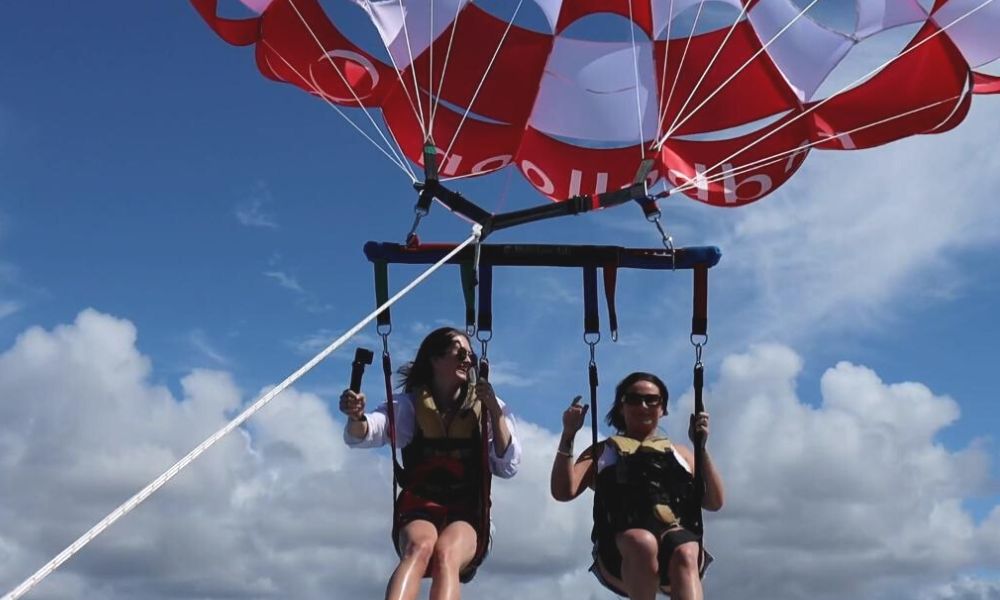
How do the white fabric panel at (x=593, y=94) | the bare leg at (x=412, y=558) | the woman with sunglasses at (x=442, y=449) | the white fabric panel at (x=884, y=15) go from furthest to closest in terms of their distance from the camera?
the white fabric panel at (x=593, y=94)
the white fabric panel at (x=884, y=15)
the woman with sunglasses at (x=442, y=449)
the bare leg at (x=412, y=558)

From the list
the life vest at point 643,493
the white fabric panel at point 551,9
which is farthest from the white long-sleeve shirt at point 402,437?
the white fabric panel at point 551,9

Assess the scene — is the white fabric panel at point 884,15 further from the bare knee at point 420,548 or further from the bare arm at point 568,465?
the bare knee at point 420,548

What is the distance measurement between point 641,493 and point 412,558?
44.5 inches

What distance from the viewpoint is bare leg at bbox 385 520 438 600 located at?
156 inches

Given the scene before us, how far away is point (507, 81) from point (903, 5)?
7.66 ft

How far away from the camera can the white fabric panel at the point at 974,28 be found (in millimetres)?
6156

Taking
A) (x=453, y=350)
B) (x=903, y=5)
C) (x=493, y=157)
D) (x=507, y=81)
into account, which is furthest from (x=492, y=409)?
(x=903, y=5)

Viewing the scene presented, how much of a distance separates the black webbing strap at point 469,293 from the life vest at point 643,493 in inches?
33.2

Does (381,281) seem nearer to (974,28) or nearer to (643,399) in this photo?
(643,399)

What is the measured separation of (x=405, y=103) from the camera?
21.7 feet

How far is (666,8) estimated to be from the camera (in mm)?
6852

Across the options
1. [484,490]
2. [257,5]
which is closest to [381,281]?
[484,490]

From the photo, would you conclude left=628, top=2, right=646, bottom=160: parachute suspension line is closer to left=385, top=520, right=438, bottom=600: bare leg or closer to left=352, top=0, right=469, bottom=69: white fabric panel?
left=352, top=0, right=469, bottom=69: white fabric panel

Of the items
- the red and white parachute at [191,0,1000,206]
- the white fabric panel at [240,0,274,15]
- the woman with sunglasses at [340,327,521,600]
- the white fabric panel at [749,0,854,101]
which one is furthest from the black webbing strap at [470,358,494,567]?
the white fabric panel at [749,0,854,101]
